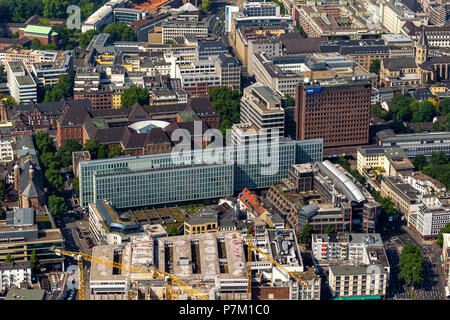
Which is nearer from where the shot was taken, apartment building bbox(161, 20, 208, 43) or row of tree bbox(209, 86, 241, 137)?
row of tree bbox(209, 86, 241, 137)

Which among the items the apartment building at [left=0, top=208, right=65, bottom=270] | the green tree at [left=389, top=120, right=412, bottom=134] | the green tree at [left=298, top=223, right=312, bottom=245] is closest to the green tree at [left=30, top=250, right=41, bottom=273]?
the apartment building at [left=0, top=208, right=65, bottom=270]

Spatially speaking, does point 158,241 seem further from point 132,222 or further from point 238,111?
point 238,111

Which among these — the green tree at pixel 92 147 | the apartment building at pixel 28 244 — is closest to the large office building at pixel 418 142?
the green tree at pixel 92 147

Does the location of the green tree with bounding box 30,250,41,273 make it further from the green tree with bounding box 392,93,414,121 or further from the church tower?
the church tower

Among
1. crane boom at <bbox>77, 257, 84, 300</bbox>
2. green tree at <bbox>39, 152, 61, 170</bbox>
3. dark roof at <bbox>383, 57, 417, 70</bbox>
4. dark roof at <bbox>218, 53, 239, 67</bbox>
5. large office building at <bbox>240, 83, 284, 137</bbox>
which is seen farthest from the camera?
dark roof at <bbox>383, 57, 417, 70</bbox>

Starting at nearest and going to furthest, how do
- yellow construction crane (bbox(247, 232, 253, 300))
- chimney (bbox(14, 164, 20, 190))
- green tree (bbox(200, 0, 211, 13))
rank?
1. yellow construction crane (bbox(247, 232, 253, 300))
2. chimney (bbox(14, 164, 20, 190))
3. green tree (bbox(200, 0, 211, 13))

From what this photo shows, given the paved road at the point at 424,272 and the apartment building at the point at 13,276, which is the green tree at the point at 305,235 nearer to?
the paved road at the point at 424,272

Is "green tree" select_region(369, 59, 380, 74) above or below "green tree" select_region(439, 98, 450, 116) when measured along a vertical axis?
above
